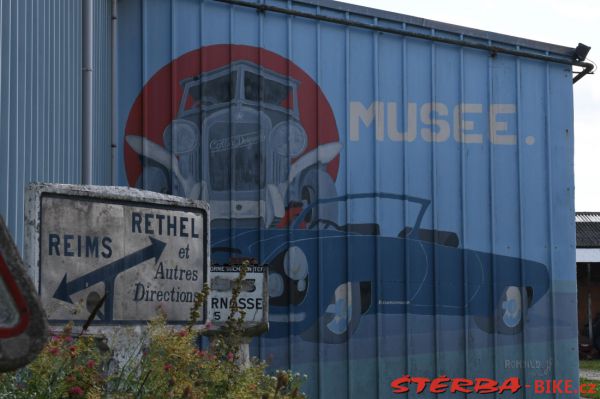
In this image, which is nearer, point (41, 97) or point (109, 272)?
point (109, 272)

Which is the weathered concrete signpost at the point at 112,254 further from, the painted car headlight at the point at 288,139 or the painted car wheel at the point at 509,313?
the painted car wheel at the point at 509,313

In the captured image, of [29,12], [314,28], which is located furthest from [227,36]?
[29,12]

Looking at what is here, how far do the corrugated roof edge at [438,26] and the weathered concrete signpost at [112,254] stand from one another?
20.2ft

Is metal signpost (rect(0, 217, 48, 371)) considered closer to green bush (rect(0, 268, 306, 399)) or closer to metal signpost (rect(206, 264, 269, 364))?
green bush (rect(0, 268, 306, 399))

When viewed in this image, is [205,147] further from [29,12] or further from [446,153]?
[29,12]

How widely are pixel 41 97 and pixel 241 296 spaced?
6.83 feet

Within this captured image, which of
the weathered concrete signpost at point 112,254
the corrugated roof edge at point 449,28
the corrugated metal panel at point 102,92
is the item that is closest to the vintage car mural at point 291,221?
the corrugated metal panel at point 102,92

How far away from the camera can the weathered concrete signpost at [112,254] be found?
397 centimetres

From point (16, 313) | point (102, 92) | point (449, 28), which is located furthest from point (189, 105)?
point (16, 313)

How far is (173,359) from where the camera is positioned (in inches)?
160

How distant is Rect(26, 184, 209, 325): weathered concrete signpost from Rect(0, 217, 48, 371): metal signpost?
188 cm

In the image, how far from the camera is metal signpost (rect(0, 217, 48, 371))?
179 centimetres

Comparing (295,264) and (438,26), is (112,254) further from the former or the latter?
(438,26)

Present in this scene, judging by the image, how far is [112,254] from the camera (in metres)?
4.14
